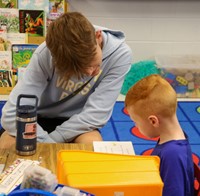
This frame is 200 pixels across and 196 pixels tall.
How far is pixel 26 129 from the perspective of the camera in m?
1.41

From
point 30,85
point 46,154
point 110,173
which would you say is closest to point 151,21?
point 30,85

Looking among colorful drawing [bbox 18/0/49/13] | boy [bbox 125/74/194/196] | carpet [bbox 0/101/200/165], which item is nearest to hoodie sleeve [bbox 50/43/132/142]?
boy [bbox 125/74/194/196]

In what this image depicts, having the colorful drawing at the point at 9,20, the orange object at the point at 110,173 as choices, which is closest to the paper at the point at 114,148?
the orange object at the point at 110,173

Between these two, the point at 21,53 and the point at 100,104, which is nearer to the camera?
the point at 100,104

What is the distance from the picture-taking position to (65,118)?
1980 mm

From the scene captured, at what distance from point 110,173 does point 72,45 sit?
593mm

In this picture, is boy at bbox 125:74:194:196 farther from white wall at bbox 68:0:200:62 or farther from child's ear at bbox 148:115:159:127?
white wall at bbox 68:0:200:62

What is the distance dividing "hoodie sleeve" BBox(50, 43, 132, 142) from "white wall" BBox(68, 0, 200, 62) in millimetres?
1628

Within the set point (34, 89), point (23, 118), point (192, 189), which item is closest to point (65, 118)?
point (34, 89)

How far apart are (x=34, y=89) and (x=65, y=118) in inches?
10.0

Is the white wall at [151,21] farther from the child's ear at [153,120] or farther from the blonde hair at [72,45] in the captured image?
the child's ear at [153,120]

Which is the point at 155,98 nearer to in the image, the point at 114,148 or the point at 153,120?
the point at 153,120

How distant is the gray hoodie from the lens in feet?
5.84

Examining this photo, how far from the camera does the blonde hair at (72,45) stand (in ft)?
4.75
